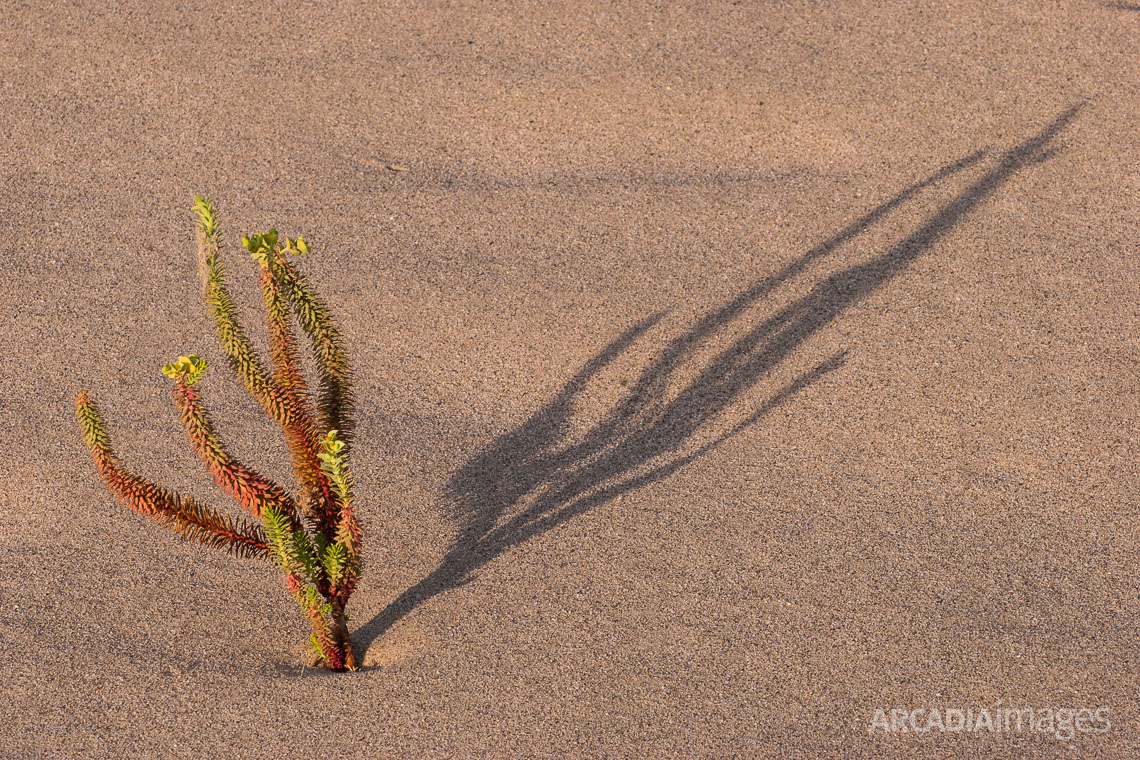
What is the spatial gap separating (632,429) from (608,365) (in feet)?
1.27

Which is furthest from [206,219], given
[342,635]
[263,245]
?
[342,635]

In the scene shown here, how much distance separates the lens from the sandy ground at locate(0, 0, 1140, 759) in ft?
11.9

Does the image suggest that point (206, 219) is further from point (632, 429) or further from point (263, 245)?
point (632, 429)

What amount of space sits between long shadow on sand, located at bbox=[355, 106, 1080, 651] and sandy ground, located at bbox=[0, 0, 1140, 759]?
17mm

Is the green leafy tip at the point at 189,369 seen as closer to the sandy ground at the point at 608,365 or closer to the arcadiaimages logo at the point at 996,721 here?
the sandy ground at the point at 608,365

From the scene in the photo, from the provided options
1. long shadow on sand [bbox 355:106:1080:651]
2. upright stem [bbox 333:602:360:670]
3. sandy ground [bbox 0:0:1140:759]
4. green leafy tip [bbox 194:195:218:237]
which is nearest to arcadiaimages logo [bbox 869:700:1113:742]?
sandy ground [bbox 0:0:1140:759]

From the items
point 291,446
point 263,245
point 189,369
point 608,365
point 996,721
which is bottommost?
point 608,365

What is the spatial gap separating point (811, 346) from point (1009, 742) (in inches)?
75.6

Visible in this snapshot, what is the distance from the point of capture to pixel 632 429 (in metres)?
4.64

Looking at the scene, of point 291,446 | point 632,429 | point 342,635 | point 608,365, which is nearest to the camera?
point 291,446

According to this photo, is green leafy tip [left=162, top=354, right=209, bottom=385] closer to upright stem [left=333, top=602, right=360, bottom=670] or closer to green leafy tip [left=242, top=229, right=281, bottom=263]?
green leafy tip [left=242, top=229, right=281, bottom=263]

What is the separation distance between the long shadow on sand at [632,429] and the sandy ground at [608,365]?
17 millimetres

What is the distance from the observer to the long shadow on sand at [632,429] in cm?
420

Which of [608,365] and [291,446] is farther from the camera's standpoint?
[608,365]
